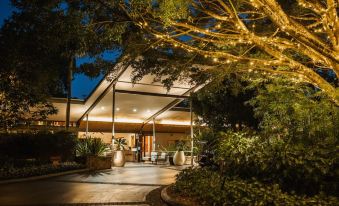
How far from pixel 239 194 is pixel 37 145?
11.8 metres

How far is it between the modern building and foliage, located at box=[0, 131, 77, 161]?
239cm

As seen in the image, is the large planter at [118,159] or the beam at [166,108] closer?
the large planter at [118,159]

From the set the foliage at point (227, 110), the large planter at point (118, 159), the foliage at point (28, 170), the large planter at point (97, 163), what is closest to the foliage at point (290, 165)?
the foliage at point (227, 110)

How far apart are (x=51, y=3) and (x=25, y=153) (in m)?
10.1

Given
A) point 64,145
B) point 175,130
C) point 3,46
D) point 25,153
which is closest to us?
point 3,46

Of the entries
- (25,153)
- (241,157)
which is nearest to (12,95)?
(25,153)

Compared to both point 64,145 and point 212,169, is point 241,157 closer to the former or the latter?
point 212,169

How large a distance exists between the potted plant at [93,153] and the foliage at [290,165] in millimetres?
9014

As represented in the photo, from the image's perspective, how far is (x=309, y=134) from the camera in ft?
25.0

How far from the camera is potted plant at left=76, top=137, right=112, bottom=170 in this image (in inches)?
601

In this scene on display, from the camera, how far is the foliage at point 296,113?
24.9 ft

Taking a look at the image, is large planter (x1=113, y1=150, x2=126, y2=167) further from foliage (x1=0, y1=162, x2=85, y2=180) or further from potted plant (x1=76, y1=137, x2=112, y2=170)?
foliage (x1=0, y1=162, x2=85, y2=180)

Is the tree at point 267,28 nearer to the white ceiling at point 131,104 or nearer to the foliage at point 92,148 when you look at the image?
the white ceiling at point 131,104

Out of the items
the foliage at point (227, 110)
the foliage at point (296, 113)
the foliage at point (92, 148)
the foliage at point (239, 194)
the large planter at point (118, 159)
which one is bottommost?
the foliage at point (239, 194)
